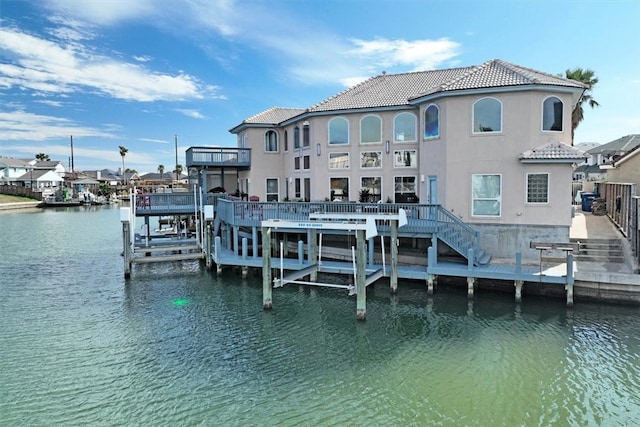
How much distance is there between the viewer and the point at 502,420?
8.39 m

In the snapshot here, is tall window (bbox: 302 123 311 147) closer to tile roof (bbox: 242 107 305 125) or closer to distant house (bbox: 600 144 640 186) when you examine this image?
tile roof (bbox: 242 107 305 125)

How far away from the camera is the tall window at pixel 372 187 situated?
2300 cm

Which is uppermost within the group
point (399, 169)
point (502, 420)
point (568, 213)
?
point (399, 169)

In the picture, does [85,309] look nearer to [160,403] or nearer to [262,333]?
[262,333]

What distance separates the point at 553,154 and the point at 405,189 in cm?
751

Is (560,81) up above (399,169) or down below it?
above

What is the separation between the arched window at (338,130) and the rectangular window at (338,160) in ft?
2.33

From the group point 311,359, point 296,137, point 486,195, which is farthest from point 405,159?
point 311,359

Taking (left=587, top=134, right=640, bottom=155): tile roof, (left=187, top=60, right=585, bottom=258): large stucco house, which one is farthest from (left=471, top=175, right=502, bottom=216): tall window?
(left=587, top=134, right=640, bottom=155): tile roof

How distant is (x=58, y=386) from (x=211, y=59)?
32759 mm

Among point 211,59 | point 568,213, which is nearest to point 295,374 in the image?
point 568,213

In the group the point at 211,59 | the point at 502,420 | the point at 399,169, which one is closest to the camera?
the point at 502,420

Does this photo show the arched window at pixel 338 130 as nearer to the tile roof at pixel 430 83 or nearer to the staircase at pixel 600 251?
the tile roof at pixel 430 83

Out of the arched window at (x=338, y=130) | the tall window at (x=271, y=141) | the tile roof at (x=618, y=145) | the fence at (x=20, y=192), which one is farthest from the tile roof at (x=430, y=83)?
the fence at (x=20, y=192)
